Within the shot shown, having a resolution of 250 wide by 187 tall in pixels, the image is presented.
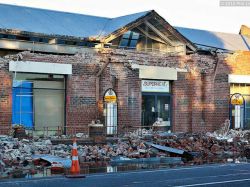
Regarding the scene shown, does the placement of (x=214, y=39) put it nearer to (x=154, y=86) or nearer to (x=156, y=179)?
(x=154, y=86)

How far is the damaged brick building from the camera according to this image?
75.4ft

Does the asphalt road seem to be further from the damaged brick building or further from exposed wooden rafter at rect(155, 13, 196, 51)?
exposed wooden rafter at rect(155, 13, 196, 51)

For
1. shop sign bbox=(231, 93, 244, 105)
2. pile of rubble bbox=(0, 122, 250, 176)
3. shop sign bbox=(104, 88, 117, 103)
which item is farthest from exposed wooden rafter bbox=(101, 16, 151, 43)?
shop sign bbox=(231, 93, 244, 105)

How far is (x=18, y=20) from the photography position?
24.9 m

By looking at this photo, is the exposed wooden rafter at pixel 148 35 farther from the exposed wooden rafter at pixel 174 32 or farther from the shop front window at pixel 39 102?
the shop front window at pixel 39 102

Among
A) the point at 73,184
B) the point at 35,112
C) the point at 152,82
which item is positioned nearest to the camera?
the point at 73,184

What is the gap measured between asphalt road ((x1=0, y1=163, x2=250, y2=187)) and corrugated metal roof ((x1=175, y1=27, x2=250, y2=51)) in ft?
57.9

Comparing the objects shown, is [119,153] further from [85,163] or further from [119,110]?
[119,110]

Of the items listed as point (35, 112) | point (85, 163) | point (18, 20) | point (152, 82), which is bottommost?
point (85, 163)

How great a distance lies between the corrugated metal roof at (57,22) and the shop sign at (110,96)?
332cm

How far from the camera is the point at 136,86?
2625cm

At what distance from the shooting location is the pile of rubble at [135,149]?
1708 cm

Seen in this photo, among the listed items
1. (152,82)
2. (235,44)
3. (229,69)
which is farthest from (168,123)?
(235,44)

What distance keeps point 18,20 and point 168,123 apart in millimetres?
10383
